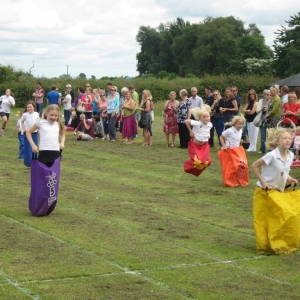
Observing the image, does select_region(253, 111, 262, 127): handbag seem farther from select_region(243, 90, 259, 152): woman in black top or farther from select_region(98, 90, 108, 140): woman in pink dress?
select_region(98, 90, 108, 140): woman in pink dress

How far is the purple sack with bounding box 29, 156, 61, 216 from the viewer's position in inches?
428

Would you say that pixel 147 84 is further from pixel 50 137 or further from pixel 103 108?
pixel 50 137

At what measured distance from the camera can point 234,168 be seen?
14555 millimetres

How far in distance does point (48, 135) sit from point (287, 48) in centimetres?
6252

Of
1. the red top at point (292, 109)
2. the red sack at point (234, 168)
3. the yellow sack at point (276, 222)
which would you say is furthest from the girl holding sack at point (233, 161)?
the yellow sack at point (276, 222)

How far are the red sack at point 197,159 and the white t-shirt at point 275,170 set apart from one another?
5.89m

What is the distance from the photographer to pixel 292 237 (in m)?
8.73

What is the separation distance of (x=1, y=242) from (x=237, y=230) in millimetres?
3344

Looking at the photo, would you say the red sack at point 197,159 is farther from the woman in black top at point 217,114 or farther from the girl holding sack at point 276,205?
the woman in black top at point 217,114

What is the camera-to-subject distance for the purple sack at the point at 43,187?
35.7 ft

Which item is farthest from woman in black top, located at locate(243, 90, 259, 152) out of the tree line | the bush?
the tree line

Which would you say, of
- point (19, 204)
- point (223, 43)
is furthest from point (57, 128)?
point (223, 43)

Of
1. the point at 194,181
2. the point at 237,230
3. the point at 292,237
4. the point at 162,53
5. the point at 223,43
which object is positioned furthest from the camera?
the point at 162,53

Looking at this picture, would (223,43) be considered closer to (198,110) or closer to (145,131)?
(145,131)
